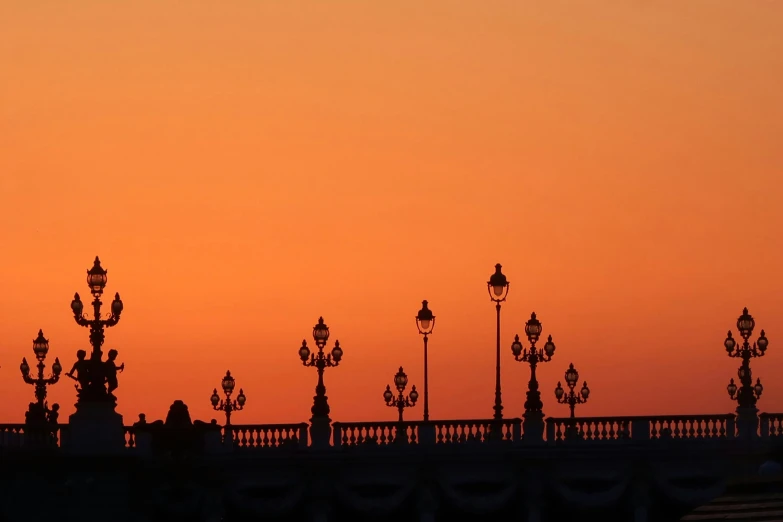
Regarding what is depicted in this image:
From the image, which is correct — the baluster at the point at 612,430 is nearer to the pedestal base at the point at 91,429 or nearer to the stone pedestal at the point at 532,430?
the stone pedestal at the point at 532,430

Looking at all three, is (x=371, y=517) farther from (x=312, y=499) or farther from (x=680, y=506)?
(x=680, y=506)

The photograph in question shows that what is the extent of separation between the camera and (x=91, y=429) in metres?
71.9

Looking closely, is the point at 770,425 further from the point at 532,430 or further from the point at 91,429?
the point at 91,429

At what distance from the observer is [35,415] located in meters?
86.1

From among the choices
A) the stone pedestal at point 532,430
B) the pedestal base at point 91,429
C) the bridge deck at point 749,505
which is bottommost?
the bridge deck at point 749,505

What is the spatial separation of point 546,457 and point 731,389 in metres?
40.9

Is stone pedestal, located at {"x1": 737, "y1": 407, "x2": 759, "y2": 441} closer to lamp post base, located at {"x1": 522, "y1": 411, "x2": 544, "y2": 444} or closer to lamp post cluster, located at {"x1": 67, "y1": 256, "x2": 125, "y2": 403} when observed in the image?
lamp post base, located at {"x1": 522, "y1": 411, "x2": 544, "y2": 444}

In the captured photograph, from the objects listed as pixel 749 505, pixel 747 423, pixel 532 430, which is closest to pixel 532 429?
pixel 532 430

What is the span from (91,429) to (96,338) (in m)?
2.40

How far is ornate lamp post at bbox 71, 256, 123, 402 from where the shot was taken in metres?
70.9

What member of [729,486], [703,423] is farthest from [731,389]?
[729,486]

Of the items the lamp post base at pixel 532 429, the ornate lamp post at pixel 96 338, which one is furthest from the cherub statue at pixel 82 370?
the lamp post base at pixel 532 429

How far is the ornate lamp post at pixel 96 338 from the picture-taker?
70.9 meters

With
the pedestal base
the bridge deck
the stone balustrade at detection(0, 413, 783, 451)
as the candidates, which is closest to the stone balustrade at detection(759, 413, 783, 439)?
the stone balustrade at detection(0, 413, 783, 451)
